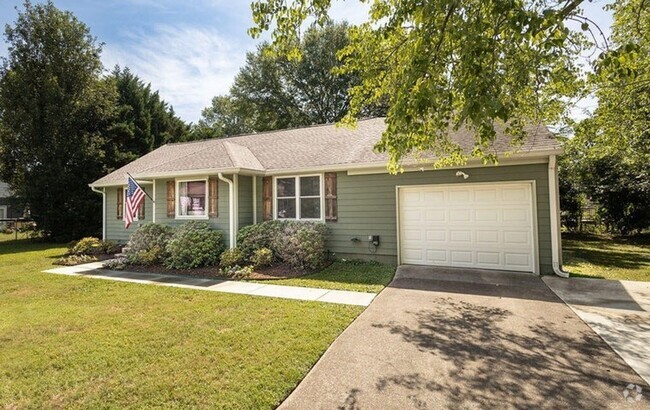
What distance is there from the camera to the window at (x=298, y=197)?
10.0m

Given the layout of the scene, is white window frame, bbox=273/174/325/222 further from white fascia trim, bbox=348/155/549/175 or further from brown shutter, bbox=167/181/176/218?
Result: brown shutter, bbox=167/181/176/218

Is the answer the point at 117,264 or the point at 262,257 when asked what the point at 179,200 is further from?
the point at 262,257

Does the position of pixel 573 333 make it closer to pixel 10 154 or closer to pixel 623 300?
pixel 623 300

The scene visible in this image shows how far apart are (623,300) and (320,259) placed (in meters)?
6.30

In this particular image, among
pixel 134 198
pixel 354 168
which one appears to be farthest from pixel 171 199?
pixel 354 168

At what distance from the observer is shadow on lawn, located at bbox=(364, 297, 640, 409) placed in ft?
9.78

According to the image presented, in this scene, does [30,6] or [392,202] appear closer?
[392,202]

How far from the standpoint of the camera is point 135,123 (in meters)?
21.5

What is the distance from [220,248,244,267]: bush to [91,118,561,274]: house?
1.84 ft

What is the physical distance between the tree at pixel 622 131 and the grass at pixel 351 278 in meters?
5.14

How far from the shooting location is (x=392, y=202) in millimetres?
9039

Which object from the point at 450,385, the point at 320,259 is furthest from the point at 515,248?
the point at 450,385

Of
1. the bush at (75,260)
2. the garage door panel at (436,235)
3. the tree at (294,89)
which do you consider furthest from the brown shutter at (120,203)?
the tree at (294,89)

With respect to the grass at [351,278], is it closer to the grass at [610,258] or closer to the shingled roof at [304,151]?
the shingled roof at [304,151]
